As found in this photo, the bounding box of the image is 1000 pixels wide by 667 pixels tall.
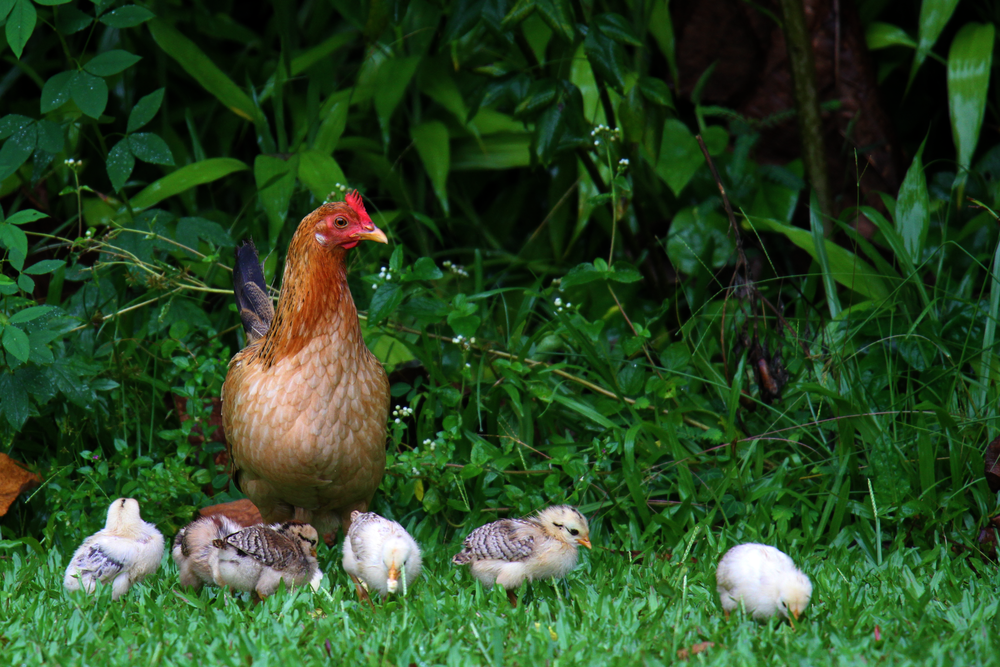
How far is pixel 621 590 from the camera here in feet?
10.7

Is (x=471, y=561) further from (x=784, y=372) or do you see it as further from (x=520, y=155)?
(x=520, y=155)

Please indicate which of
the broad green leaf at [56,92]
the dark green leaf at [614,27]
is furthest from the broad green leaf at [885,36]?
the broad green leaf at [56,92]

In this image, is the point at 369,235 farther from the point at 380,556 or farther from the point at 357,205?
the point at 380,556

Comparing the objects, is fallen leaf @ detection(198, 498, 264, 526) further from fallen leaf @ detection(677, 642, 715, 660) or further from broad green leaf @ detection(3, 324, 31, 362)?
fallen leaf @ detection(677, 642, 715, 660)

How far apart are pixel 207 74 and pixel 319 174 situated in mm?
1088

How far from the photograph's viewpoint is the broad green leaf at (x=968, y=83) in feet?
16.1

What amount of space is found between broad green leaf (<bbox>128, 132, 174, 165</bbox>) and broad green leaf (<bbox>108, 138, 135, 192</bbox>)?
35 mm

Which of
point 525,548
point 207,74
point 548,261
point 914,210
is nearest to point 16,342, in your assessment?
point 525,548

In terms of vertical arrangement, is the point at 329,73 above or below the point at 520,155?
above

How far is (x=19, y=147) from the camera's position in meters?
4.08

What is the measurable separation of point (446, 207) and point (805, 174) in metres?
2.06

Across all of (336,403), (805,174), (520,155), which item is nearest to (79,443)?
(336,403)

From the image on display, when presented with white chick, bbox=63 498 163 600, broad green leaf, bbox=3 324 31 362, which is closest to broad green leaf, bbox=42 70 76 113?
broad green leaf, bbox=3 324 31 362

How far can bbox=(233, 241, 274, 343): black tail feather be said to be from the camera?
4.39m
